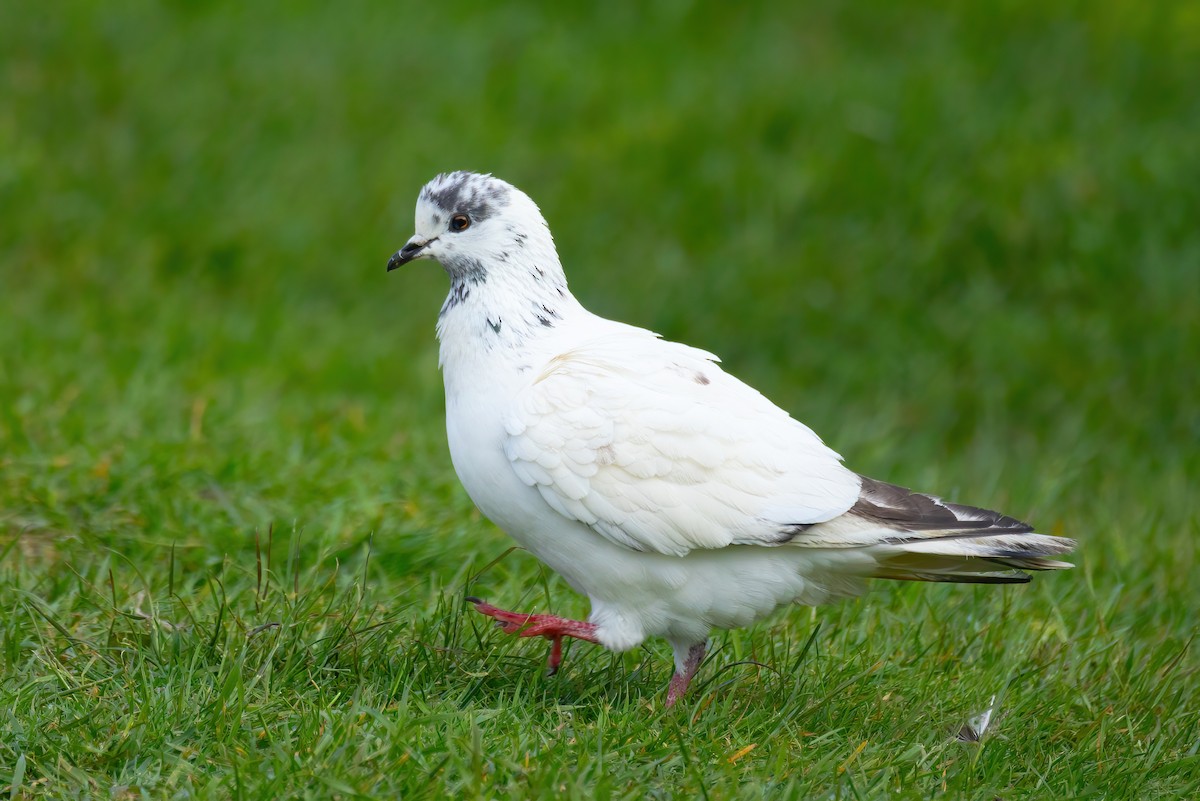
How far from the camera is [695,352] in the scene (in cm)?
396

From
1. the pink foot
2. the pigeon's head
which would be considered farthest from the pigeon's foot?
the pigeon's head

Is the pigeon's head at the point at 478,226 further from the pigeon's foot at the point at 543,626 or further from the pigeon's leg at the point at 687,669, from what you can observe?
the pigeon's leg at the point at 687,669

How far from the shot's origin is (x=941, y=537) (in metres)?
3.63

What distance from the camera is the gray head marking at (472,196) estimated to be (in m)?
3.99

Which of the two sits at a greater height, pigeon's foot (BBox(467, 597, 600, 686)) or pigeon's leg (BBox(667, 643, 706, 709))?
pigeon's foot (BBox(467, 597, 600, 686))

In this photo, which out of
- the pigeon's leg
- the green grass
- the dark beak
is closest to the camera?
the green grass

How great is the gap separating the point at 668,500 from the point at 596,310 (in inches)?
175

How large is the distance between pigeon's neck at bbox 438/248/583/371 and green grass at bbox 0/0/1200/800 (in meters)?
0.73

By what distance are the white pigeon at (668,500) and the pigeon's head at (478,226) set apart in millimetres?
173

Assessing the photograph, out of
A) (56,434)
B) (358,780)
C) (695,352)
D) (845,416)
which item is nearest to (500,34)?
(845,416)

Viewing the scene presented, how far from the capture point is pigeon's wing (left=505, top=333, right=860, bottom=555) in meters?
3.53

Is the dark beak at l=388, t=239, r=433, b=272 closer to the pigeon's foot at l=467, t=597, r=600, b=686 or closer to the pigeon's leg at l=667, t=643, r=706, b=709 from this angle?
the pigeon's foot at l=467, t=597, r=600, b=686

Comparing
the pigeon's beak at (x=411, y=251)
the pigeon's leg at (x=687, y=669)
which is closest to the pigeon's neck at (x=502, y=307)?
the pigeon's beak at (x=411, y=251)

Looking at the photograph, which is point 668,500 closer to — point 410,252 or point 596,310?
point 410,252
